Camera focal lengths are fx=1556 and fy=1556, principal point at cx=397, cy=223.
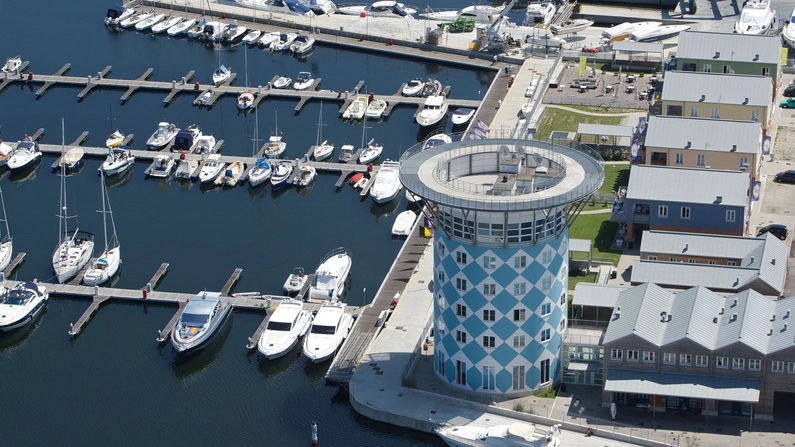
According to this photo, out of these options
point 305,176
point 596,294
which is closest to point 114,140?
point 305,176

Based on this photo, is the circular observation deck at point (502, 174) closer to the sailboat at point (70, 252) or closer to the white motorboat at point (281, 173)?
the sailboat at point (70, 252)

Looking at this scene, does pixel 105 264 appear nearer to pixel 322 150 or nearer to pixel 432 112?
pixel 322 150

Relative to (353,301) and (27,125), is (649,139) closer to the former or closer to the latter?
(353,301)

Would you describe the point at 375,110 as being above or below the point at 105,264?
above

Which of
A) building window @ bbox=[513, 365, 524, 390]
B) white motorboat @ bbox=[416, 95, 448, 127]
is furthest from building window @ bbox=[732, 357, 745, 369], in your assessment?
white motorboat @ bbox=[416, 95, 448, 127]

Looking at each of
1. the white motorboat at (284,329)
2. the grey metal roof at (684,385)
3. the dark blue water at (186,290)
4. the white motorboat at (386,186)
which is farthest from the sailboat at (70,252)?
the grey metal roof at (684,385)

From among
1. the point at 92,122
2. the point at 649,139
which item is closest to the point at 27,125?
the point at 92,122
